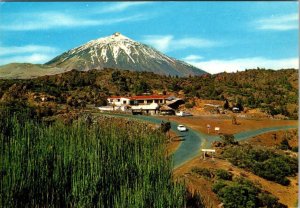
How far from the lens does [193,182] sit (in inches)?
513

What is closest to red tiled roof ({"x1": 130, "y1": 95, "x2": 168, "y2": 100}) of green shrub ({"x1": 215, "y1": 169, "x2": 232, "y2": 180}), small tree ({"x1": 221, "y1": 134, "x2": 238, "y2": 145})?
small tree ({"x1": 221, "y1": 134, "x2": 238, "y2": 145})

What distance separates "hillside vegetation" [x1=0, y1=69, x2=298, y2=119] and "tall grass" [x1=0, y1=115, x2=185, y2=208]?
33.6 ft

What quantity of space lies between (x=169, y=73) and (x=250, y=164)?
1401 cm

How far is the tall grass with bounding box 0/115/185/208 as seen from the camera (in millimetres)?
8164

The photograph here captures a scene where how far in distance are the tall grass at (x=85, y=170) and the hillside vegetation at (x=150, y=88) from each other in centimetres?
1025

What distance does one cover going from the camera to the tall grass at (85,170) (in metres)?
8.16

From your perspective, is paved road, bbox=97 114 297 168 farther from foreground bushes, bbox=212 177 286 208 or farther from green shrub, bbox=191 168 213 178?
foreground bushes, bbox=212 177 286 208

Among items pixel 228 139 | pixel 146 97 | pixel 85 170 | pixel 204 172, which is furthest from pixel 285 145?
pixel 85 170

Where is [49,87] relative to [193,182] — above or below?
above

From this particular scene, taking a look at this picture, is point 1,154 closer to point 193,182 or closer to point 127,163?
point 127,163

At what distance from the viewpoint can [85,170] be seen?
8.98 metres

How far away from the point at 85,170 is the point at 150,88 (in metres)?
13.8

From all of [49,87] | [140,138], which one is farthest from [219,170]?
[49,87]

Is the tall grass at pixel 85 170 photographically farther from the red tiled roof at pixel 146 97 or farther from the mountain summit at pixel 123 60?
the mountain summit at pixel 123 60
